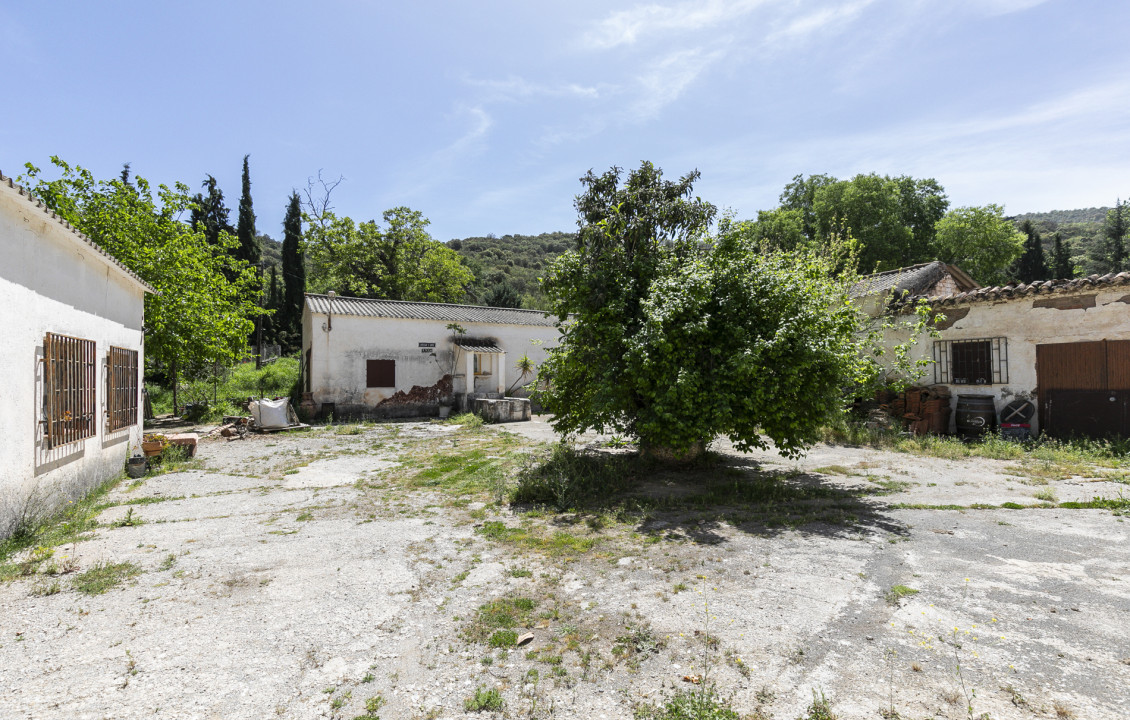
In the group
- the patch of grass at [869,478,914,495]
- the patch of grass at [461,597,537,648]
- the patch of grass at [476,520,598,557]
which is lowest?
the patch of grass at [476,520,598,557]

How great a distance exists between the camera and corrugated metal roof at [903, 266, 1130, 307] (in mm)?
9500

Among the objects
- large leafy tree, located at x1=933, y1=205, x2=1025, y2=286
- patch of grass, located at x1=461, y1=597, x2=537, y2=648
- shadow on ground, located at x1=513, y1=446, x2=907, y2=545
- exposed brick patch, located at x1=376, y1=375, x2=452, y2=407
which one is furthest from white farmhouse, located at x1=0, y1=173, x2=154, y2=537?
large leafy tree, located at x1=933, y1=205, x2=1025, y2=286

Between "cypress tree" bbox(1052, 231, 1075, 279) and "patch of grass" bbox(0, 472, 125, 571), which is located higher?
"cypress tree" bbox(1052, 231, 1075, 279)

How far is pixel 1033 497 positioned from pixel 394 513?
7.92m

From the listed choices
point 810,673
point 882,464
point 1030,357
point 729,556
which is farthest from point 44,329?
point 1030,357

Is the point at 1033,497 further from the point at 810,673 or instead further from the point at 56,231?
the point at 56,231

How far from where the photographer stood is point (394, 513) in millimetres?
6594

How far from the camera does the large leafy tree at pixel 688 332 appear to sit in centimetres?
686

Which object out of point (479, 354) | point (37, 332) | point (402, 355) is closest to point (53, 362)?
point (37, 332)

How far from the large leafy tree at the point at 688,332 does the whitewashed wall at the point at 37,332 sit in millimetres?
6327

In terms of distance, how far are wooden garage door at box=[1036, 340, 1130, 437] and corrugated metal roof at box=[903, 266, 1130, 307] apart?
105cm

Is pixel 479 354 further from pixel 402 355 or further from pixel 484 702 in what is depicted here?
pixel 484 702

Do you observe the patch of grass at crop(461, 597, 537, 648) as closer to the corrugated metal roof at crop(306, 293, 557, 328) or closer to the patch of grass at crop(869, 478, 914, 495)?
the patch of grass at crop(869, 478, 914, 495)

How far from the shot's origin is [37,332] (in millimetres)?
5906
